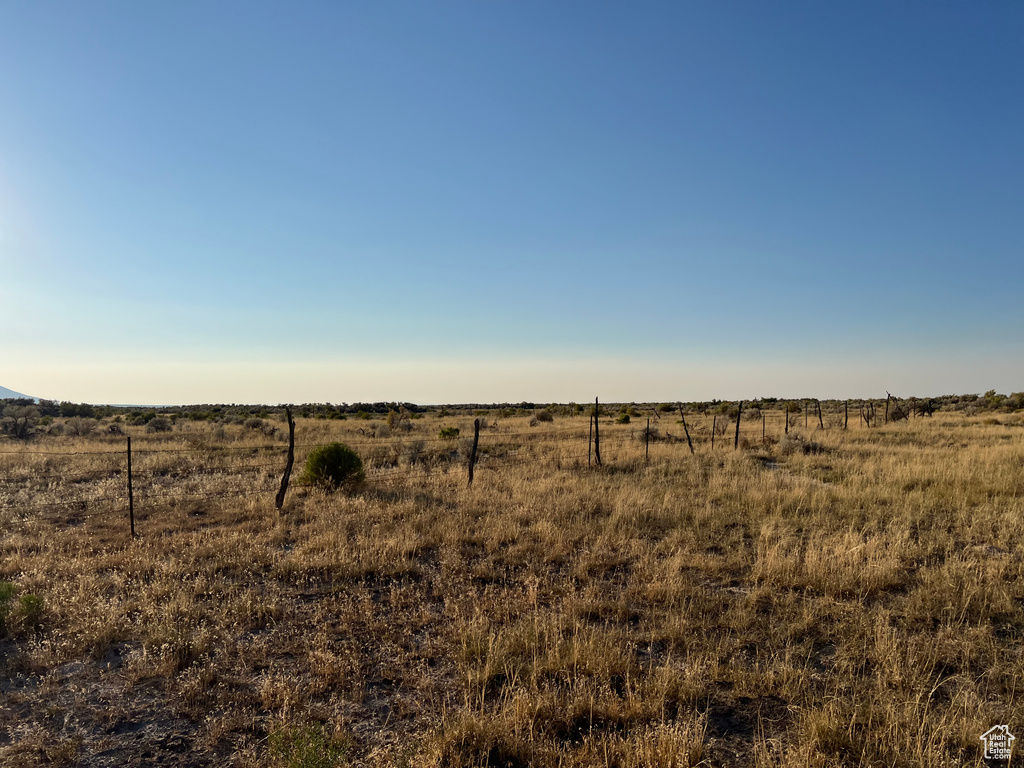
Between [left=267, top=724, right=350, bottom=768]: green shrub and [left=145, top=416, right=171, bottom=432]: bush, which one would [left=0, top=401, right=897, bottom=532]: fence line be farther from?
[left=145, top=416, right=171, bottom=432]: bush

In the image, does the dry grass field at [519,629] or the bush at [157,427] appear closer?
the dry grass field at [519,629]

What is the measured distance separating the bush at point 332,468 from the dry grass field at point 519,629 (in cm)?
167

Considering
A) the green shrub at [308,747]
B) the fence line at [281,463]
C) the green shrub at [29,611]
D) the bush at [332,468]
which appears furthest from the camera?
the bush at [332,468]

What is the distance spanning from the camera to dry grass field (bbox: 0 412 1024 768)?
4180mm

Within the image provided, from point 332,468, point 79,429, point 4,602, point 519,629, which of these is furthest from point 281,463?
point 79,429

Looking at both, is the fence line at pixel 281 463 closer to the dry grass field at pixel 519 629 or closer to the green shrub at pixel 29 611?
the dry grass field at pixel 519 629

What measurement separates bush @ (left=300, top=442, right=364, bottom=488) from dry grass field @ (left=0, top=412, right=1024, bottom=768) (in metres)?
1.67

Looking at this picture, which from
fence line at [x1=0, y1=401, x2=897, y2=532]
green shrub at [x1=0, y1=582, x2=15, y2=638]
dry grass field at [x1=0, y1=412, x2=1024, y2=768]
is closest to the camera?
dry grass field at [x1=0, y1=412, x2=1024, y2=768]

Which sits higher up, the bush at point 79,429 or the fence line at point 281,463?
the bush at point 79,429

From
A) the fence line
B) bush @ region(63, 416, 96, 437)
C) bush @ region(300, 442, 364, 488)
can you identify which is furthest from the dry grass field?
bush @ region(63, 416, 96, 437)

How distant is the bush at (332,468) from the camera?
1466 centimetres

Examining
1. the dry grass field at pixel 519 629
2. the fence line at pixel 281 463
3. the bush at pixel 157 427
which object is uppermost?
the bush at pixel 157 427

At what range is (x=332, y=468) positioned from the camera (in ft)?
48.5

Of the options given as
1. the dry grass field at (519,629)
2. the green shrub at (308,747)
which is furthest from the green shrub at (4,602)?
the green shrub at (308,747)
